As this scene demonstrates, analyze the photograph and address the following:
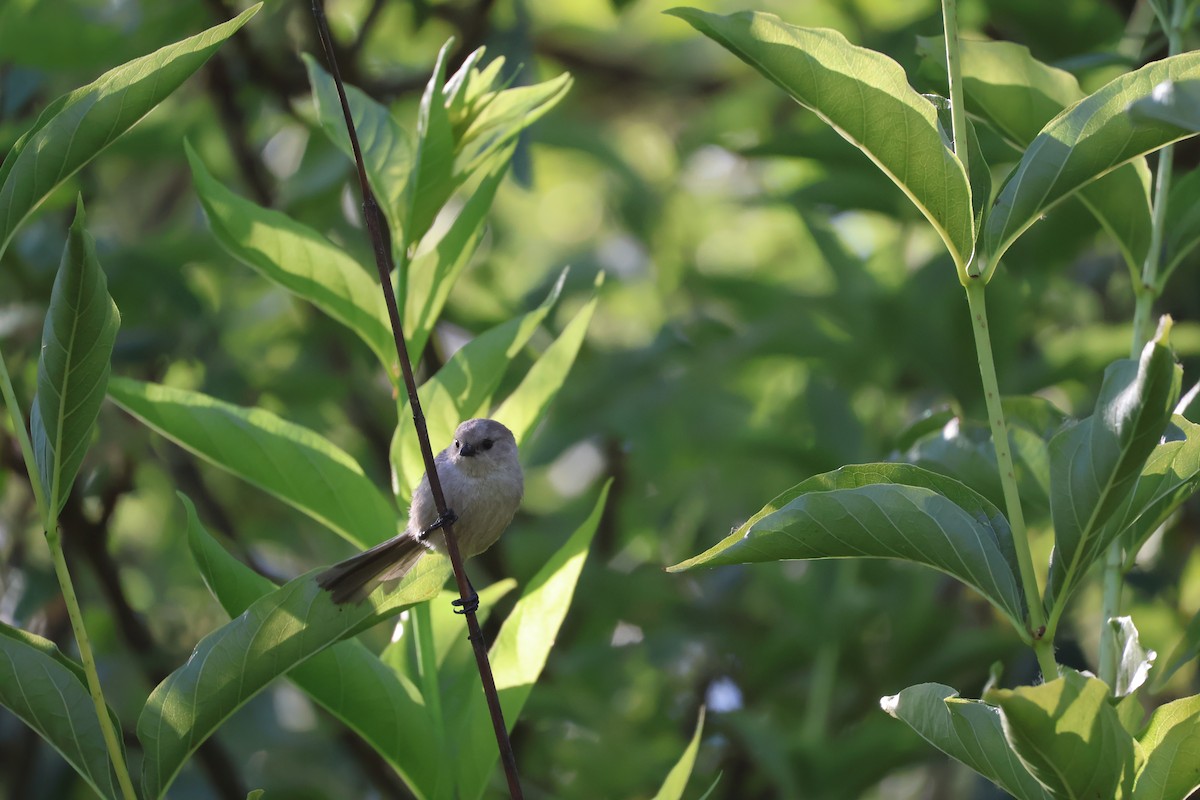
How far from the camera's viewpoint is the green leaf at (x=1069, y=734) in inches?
55.4

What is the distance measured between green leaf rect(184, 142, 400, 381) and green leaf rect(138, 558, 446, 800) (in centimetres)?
64

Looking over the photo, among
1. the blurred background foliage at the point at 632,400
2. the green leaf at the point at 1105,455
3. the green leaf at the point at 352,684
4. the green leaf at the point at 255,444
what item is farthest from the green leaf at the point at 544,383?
the blurred background foliage at the point at 632,400

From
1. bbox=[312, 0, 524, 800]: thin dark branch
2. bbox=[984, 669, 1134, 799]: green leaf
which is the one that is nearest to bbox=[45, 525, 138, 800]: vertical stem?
bbox=[312, 0, 524, 800]: thin dark branch

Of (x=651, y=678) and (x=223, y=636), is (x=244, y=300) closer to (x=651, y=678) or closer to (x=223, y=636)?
(x=651, y=678)

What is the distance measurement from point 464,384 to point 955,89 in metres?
0.97

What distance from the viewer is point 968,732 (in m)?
1.62

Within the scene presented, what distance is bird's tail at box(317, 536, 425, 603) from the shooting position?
1.79 metres

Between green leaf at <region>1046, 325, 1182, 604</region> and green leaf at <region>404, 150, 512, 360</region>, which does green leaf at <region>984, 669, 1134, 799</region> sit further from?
green leaf at <region>404, 150, 512, 360</region>

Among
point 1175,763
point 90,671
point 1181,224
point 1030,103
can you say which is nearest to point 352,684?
point 90,671

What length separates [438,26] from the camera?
16.3 ft

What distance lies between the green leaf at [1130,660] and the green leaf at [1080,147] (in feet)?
1.72

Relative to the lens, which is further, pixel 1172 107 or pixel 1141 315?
pixel 1141 315

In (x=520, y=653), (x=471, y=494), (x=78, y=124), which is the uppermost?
(x=78, y=124)

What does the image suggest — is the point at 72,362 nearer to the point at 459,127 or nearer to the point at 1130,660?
the point at 459,127
